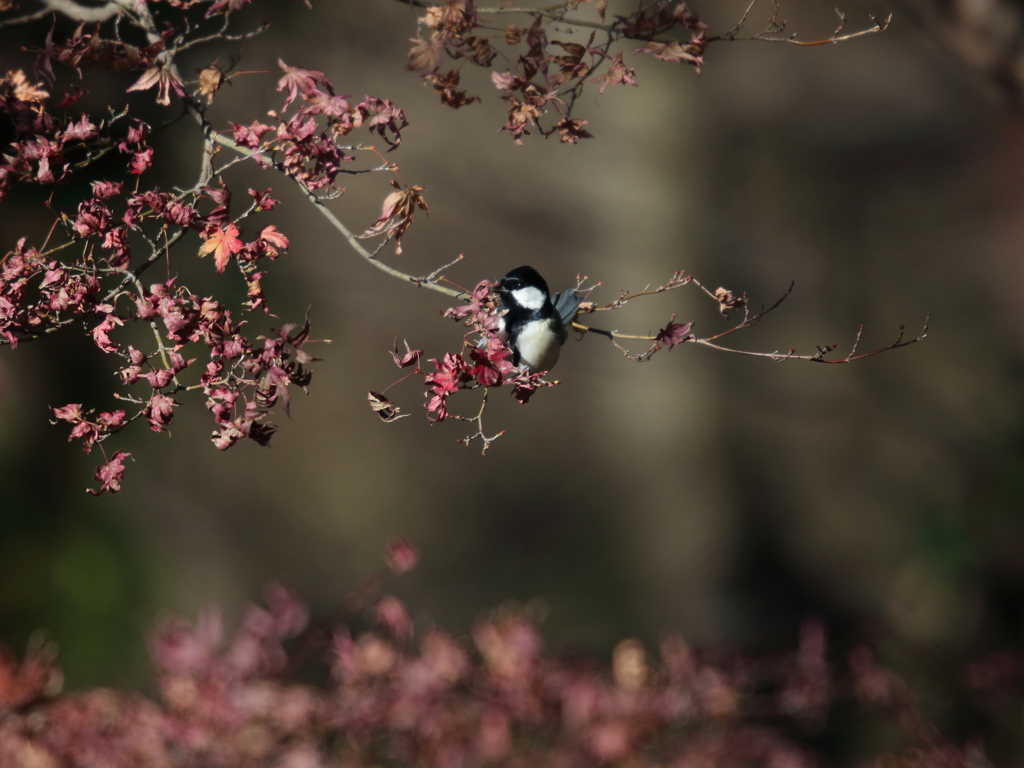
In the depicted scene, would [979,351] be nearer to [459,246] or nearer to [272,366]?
[459,246]

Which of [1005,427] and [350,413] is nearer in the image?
[1005,427]

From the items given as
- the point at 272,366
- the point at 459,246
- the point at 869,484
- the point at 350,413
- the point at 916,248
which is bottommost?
the point at 350,413

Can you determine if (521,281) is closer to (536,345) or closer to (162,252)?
(536,345)

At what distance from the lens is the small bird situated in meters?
1.63

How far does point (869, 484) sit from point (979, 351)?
1155 mm

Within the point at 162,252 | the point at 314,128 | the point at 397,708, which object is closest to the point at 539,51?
the point at 314,128

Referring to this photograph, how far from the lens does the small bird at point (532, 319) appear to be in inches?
64.1

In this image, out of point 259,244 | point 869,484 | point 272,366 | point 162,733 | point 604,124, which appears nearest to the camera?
point 272,366

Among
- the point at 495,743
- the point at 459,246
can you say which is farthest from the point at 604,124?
the point at 495,743

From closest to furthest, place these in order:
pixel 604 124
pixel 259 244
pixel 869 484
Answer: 1. pixel 259 244
2. pixel 869 484
3. pixel 604 124

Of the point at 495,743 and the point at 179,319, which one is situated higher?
the point at 179,319

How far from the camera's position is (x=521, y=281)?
1.62 meters

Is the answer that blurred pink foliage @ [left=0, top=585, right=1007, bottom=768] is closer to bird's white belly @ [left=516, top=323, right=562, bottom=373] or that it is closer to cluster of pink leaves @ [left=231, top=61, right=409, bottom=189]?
bird's white belly @ [left=516, top=323, right=562, bottom=373]

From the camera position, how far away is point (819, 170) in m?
6.00
